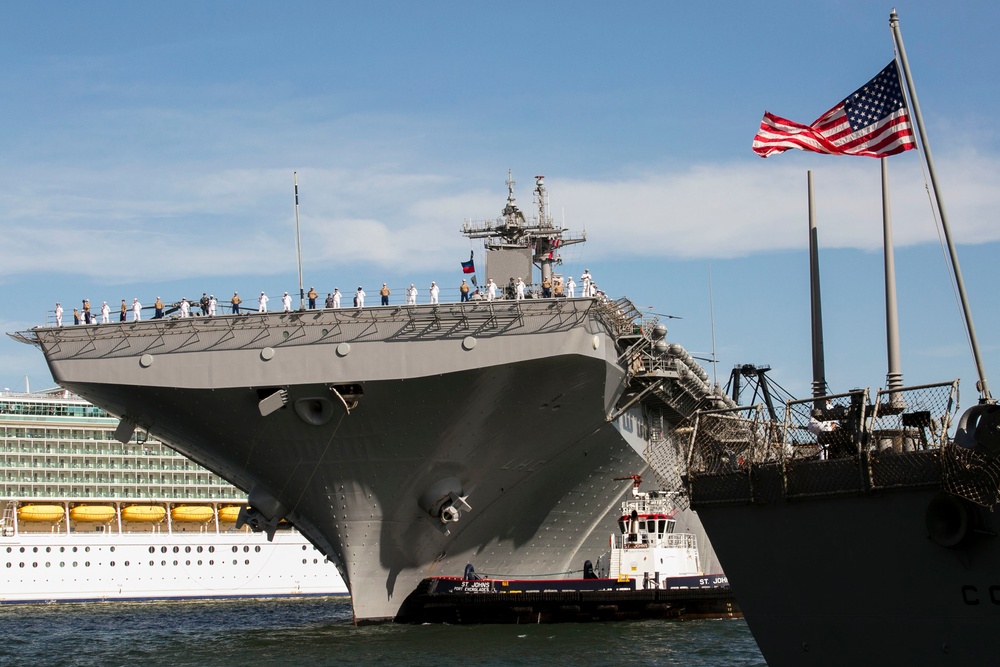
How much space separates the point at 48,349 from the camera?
2697cm

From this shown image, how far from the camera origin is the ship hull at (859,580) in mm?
12562

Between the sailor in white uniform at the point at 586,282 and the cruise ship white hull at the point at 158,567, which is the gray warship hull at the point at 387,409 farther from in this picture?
the cruise ship white hull at the point at 158,567

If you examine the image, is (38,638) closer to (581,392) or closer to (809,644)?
(581,392)

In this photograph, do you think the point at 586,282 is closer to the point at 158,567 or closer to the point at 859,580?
the point at 859,580

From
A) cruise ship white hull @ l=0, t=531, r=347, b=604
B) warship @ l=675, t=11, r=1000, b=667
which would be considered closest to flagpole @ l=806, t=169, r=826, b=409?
warship @ l=675, t=11, r=1000, b=667

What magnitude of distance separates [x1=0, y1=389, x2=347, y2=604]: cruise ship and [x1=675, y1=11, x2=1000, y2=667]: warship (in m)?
40.5

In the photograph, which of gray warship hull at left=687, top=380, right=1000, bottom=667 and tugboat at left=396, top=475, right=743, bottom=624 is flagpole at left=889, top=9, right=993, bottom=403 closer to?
gray warship hull at left=687, top=380, right=1000, bottom=667

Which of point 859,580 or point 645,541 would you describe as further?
point 645,541

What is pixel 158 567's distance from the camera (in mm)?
53906

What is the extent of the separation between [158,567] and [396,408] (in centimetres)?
3152

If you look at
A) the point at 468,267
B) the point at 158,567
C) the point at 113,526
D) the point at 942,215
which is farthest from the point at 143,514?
the point at 942,215

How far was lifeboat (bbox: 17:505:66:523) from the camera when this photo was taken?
176ft

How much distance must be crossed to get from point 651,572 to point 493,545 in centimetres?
421

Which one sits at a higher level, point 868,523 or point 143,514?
point 868,523
